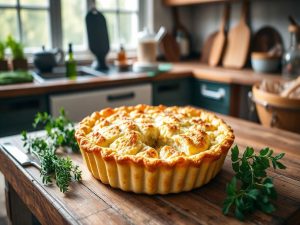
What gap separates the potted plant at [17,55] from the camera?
2164 mm

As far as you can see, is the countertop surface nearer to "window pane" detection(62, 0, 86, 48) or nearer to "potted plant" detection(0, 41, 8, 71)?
"potted plant" detection(0, 41, 8, 71)

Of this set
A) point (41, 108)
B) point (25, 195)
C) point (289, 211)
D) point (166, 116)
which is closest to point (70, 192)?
point (25, 195)

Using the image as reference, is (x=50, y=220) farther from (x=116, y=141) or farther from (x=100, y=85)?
(x=100, y=85)

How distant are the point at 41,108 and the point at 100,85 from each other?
0.38 meters

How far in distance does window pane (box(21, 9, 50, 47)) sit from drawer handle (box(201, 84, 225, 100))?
4.18 feet

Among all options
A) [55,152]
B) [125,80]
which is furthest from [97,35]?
[55,152]

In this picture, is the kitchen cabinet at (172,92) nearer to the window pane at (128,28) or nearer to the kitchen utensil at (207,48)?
the kitchen utensil at (207,48)

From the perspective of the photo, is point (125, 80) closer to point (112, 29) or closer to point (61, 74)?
point (61, 74)

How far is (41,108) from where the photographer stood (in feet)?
6.17

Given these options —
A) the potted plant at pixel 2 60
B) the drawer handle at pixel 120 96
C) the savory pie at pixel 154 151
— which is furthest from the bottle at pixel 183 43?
the savory pie at pixel 154 151

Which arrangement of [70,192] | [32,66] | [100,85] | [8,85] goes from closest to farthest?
[70,192], [8,85], [100,85], [32,66]

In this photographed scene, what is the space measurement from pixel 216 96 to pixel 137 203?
1.76 metres

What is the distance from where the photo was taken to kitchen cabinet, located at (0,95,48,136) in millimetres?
1768

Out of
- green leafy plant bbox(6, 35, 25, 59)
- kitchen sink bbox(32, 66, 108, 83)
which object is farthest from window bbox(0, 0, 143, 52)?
kitchen sink bbox(32, 66, 108, 83)
